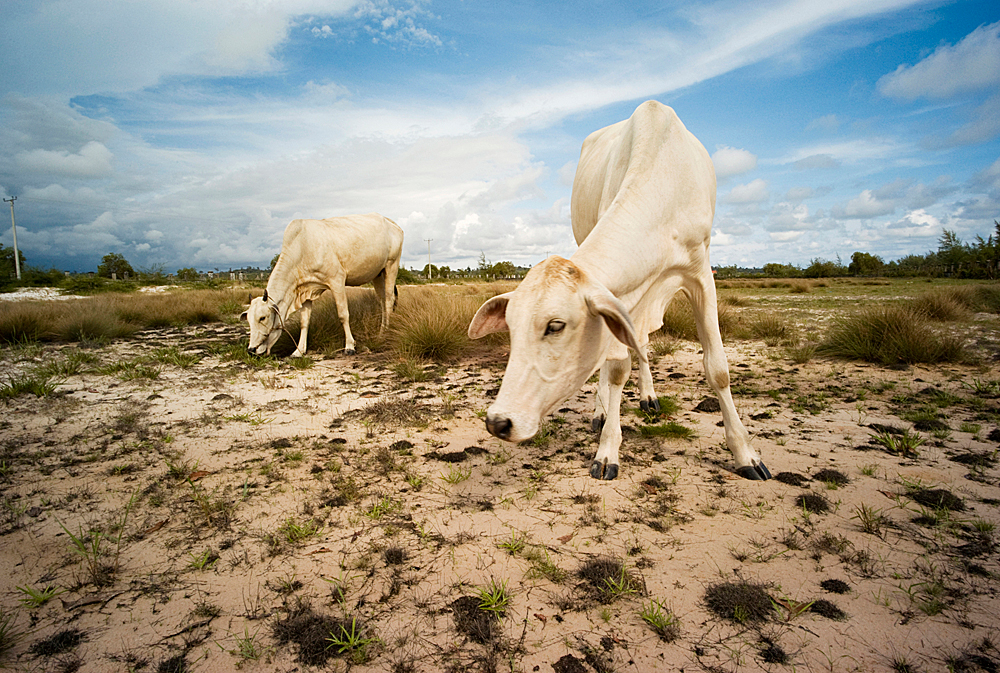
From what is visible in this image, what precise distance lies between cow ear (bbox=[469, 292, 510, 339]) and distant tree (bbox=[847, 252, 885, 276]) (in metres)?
57.8

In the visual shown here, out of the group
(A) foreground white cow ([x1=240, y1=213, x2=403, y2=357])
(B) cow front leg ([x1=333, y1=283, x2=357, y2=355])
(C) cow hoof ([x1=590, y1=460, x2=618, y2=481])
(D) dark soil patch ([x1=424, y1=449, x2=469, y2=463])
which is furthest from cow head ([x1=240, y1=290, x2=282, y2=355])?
(C) cow hoof ([x1=590, y1=460, x2=618, y2=481])

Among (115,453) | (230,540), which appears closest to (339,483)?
(230,540)

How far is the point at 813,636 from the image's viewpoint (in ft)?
5.14

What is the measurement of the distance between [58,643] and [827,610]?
2792 mm

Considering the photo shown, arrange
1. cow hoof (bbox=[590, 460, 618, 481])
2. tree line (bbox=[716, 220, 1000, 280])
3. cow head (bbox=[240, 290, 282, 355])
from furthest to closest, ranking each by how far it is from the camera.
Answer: tree line (bbox=[716, 220, 1000, 280]) < cow head (bbox=[240, 290, 282, 355]) < cow hoof (bbox=[590, 460, 618, 481])

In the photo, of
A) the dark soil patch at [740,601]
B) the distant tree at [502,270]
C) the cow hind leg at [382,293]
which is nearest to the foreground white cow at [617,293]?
the dark soil patch at [740,601]

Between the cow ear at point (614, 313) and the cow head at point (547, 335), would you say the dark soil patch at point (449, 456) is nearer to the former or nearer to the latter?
the cow head at point (547, 335)

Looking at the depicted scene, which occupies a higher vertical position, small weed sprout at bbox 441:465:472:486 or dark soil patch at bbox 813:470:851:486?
dark soil patch at bbox 813:470:851:486

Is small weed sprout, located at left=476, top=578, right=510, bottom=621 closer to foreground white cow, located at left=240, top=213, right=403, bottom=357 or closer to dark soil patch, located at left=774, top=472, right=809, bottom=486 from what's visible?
dark soil patch, located at left=774, top=472, right=809, bottom=486

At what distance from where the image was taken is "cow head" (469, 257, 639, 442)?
2012 mm

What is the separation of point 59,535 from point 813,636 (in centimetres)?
338

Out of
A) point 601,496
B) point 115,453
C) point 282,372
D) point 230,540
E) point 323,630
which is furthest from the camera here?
point 282,372

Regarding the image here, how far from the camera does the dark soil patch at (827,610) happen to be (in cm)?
164

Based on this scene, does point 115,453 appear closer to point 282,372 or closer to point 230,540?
point 230,540
